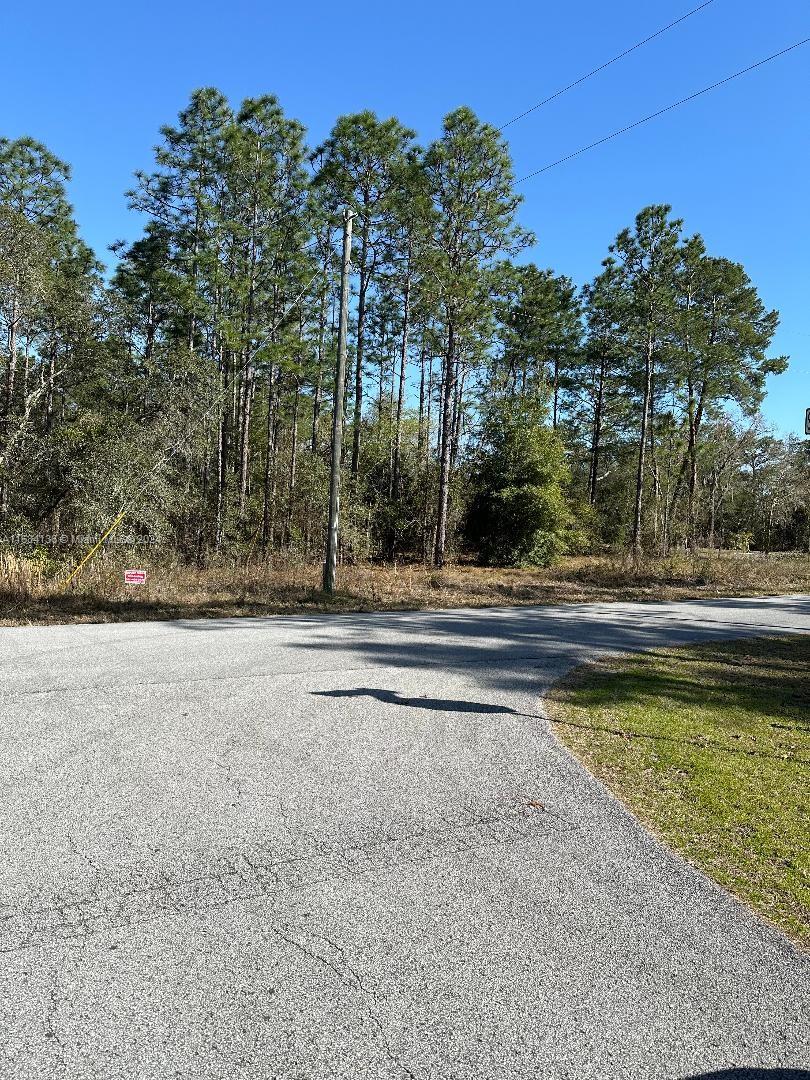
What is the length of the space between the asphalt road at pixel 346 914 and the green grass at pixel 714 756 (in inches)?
10.1

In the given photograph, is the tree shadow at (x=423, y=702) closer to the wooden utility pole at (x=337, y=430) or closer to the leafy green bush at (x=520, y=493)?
the wooden utility pole at (x=337, y=430)

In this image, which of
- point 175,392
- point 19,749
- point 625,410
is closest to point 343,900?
point 19,749

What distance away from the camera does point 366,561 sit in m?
22.7

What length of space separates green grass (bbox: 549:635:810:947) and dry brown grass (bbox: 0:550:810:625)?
22.0 feet

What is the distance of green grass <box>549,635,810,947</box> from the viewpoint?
328cm

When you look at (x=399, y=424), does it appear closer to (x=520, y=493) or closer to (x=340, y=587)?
(x=520, y=493)

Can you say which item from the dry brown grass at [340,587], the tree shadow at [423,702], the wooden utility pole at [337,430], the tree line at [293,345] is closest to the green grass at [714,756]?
the tree shadow at [423,702]

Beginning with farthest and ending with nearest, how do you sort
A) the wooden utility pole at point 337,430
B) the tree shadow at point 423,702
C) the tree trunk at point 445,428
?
the tree trunk at point 445,428, the wooden utility pole at point 337,430, the tree shadow at point 423,702

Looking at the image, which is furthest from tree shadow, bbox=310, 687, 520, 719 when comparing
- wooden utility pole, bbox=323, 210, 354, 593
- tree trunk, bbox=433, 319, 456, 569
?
tree trunk, bbox=433, 319, 456, 569

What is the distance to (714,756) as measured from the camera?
15.9 feet

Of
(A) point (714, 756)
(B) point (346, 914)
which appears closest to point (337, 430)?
(A) point (714, 756)

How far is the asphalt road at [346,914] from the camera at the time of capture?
78.4 inches

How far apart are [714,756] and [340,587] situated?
10.7 m

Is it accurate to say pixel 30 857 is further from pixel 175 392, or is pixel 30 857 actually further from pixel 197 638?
pixel 175 392
